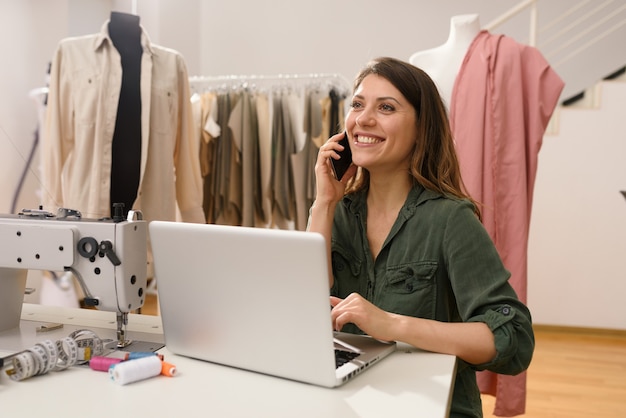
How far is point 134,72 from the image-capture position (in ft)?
8.18

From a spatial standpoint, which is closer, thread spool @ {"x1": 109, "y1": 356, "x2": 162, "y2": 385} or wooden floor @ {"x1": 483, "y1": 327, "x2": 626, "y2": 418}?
thread spool @ {"x1": 109, "y1": 356, "x2": 162, "y2": 385}

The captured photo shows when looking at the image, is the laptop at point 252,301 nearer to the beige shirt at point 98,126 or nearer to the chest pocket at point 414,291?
the chest pocket at point 414,291

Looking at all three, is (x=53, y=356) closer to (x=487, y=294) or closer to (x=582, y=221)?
(x=487, y=294)

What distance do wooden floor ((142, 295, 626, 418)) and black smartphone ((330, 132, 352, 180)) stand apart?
183 centimetres

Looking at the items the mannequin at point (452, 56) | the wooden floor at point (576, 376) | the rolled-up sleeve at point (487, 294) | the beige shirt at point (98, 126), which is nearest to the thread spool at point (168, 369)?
the rolled-up sleeve at point (487, 294)

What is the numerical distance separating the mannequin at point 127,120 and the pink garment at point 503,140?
130 cm

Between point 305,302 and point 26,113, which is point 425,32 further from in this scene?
point 305,302

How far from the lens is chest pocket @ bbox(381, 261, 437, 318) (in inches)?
52.9

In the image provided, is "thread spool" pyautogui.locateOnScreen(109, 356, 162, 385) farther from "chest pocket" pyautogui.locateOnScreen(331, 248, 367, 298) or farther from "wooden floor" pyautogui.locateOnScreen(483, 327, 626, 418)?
"wooden floor" pyautogui.locateOnScreen(483, 327, 626, 418)

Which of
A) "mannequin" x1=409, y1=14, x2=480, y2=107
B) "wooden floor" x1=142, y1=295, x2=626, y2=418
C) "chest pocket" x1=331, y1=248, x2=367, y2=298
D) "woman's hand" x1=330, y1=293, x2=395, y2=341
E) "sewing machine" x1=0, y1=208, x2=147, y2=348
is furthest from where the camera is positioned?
"wooden floor" x1=142, y1=295, x2=626, y2=418

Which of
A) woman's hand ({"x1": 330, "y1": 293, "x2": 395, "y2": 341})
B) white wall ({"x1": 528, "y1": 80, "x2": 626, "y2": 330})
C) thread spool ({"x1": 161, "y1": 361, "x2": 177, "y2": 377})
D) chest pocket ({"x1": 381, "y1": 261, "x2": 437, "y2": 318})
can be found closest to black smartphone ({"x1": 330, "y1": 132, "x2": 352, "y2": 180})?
chest pocket ({"x1": 381, "y1": 261, "x2": 437, "y2": 318})

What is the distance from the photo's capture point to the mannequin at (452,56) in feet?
7.84

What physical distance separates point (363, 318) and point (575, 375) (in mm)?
2840

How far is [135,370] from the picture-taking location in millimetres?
1017
